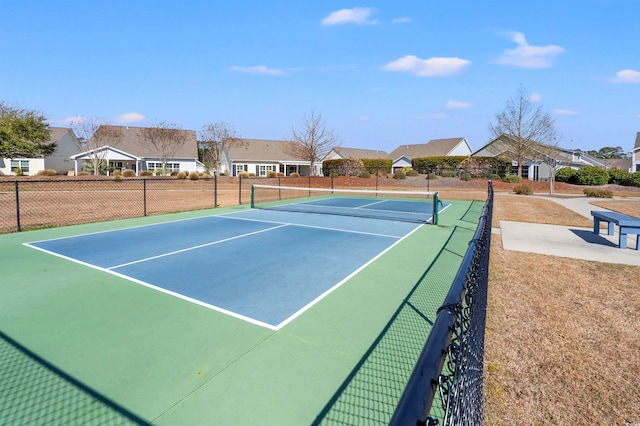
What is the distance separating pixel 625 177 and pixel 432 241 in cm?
3222

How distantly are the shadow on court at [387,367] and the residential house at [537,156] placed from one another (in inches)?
1150

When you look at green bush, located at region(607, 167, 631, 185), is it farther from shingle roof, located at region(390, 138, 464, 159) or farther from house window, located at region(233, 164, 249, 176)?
house window, located at region(233, 164, 249, 176)

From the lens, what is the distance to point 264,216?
555 inches

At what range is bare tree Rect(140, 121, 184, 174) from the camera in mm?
Result: 44188

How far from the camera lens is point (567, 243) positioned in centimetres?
930

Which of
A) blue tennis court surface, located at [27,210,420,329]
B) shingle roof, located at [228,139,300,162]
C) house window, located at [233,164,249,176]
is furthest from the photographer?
house window, located at [233,164,249,176]

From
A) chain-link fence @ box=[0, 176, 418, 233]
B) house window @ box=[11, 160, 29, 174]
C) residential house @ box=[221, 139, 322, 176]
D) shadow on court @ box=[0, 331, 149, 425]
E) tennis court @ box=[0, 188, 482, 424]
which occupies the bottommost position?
shadow on court @ box=[0, 331, 149, 425]

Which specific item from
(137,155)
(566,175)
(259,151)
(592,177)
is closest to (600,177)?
(592,177)

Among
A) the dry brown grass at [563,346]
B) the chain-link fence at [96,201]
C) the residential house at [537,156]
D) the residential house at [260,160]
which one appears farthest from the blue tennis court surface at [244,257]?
the residential house at [260,160]

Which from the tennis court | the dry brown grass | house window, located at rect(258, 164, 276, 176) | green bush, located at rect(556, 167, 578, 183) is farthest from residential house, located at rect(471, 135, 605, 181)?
the tennis court

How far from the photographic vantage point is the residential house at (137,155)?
4194 cm

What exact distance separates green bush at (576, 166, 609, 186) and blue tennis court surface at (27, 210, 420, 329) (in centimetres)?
2803

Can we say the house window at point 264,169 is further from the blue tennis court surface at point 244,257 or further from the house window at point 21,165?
the blue tennis court surface at point 244,257

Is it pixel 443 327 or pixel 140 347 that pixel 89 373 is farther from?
pixel 443 327
